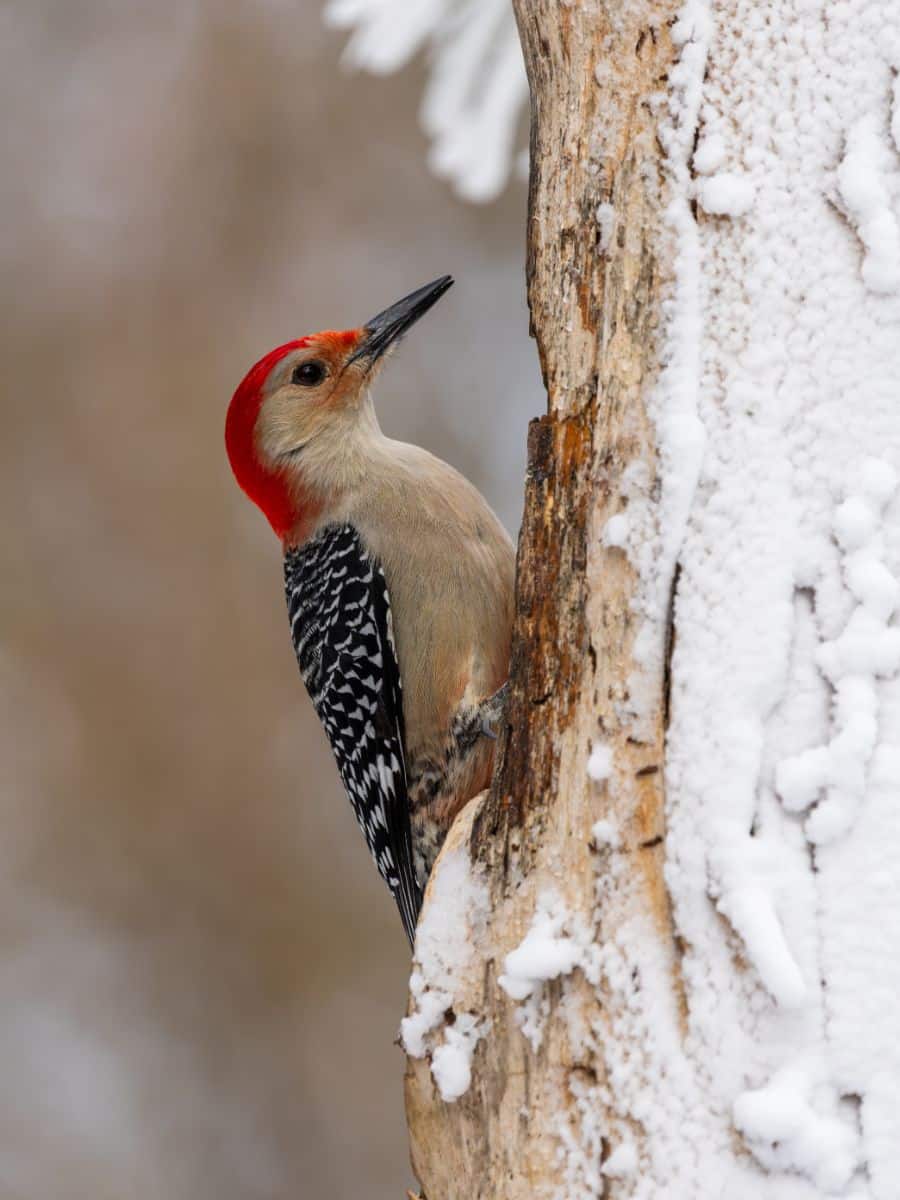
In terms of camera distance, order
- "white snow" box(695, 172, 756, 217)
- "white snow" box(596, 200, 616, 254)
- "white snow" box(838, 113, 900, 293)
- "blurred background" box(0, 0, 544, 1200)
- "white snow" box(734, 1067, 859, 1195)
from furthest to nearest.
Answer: "blurred background" box(0, 0, 544, 1200) → "white snow" box(596, 200, 616, 254) → "white snow" box(695, 172, 756, 217) → "white snow" box(838, 113, 900, 293) → "white snow" box(734, 1067, 859, 1195)

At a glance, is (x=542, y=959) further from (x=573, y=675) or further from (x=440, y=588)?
A: (x=440, y=588)

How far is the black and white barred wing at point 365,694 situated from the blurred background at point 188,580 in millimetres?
2609

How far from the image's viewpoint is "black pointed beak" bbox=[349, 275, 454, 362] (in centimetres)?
360

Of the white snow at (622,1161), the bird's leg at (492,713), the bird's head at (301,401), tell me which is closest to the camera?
the white snow at (622,1161)

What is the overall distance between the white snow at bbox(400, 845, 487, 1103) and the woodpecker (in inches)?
38.8

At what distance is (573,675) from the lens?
1929 millimetres

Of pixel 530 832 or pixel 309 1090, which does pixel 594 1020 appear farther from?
pixel 309 1090

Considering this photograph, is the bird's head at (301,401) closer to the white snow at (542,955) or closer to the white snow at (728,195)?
the white snow at (728,195)

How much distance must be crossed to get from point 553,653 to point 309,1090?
4.37 m

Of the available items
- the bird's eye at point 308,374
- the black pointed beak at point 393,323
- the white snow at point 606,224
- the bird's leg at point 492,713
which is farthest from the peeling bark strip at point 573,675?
the bird's eye at point 308,374

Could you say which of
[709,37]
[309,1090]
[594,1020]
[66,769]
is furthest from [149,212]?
[594,1020]

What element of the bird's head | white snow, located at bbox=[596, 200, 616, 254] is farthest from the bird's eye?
white snow, located at bbox=[596, 200, 616, 254]

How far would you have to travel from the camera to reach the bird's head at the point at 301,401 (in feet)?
11.8

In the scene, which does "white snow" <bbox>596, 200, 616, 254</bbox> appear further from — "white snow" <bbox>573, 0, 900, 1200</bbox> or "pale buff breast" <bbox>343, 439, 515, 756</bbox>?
"pale buff breast" <bbox>343, 439, 515, 756</bbox>
